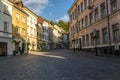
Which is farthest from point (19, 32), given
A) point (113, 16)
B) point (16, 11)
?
point (113, 16)

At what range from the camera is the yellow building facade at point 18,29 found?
37.7 meters

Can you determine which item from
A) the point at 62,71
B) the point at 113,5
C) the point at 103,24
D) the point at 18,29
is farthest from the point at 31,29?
the point at 62,71

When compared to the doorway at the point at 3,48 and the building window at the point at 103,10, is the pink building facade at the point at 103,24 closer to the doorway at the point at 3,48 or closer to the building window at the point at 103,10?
the building window at the point at 103,10

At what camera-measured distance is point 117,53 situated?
23.3 meters

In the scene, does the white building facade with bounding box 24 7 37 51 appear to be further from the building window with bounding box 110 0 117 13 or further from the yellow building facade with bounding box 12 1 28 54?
the building window with bounding box 110 0 117 13

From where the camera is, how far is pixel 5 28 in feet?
110

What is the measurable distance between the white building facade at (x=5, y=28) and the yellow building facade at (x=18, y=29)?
6.48 ft

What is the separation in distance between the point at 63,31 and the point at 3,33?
283ft

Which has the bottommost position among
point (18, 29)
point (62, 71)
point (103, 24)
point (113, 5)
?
point (62, 71)

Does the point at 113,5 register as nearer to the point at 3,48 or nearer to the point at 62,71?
the point at 62,71

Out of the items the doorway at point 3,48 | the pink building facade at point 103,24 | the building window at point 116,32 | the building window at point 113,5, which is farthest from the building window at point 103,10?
the doorway at point 3,48

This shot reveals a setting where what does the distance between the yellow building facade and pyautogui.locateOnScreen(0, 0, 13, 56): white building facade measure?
1.97 metres

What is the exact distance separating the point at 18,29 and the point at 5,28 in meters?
6.74

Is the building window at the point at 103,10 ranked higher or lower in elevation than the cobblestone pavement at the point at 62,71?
higher
